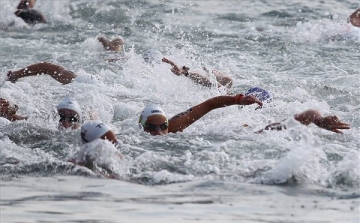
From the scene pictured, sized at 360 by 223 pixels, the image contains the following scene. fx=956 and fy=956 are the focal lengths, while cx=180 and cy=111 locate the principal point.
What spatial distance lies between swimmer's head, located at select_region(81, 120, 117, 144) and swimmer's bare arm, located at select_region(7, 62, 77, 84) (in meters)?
3.67

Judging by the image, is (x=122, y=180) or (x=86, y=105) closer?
(x=122, y=180)

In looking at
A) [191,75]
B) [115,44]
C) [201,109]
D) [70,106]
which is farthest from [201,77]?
[115,44]

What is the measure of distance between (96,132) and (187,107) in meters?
3.48

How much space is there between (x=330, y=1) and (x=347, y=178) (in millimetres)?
14526

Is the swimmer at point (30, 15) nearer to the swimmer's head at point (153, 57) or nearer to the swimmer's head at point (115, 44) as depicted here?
the swimmer's head at point (115, 44)

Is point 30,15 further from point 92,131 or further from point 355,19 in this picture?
point 92,131

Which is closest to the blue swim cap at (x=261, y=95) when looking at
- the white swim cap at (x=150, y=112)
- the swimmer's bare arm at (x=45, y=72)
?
the white swim cap at (x=150, y=112)

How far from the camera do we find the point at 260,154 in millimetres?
10281

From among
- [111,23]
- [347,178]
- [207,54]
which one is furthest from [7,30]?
[347,178]

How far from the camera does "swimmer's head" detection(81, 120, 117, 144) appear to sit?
1038 centimetres

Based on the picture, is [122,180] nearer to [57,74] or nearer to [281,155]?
[281,155]

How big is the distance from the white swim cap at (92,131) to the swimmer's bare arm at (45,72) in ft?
12.0

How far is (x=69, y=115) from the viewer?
11.8 metres

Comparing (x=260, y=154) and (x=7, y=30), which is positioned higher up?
(x=260, y=154)
